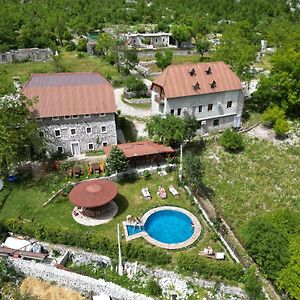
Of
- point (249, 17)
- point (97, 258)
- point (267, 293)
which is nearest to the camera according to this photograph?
point (267, 293)

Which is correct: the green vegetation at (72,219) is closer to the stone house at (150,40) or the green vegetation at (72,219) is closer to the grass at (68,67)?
the grass at (68,67)

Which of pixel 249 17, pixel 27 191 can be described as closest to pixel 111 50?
pixel 27 191

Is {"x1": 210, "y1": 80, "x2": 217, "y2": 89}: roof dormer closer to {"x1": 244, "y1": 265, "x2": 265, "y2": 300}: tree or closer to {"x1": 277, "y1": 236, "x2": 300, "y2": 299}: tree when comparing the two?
{"x1": 277, "y1": 236, "x2": 300, "y2": 299}: tree

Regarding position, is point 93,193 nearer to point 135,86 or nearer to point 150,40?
point 135,86

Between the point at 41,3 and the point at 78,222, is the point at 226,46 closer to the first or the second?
the point at 78,222

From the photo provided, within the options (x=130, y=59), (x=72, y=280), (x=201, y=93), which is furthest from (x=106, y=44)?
(x=72, y=280)

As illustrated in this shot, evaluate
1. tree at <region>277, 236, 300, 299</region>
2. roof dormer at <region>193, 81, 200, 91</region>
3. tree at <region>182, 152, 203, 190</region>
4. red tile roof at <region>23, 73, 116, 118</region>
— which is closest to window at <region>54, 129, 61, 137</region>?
red tile roof at <region>23, 73, 116, 118</region>

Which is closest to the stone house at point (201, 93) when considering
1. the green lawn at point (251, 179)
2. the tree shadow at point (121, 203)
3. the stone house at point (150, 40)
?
the green lawn at point (251, 179)
